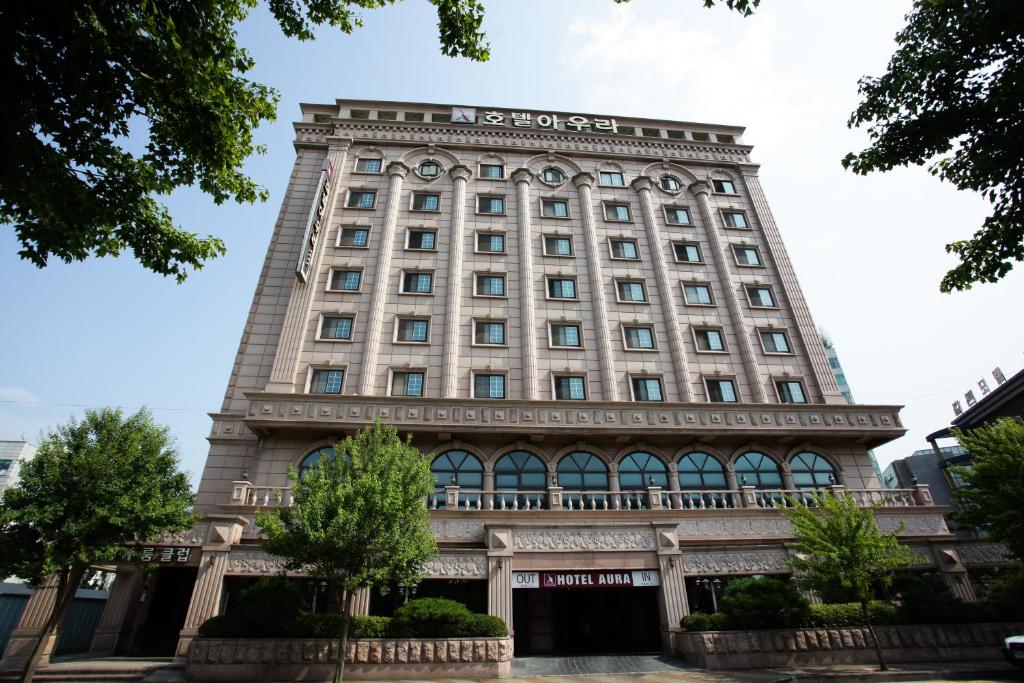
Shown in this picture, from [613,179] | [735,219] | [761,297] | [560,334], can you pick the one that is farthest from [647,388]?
[613,179]

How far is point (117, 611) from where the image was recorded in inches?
672

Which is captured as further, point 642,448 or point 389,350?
point 389,350

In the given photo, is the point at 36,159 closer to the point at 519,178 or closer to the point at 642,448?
the point at 642,448

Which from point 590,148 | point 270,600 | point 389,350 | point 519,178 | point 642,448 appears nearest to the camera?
point 270,600

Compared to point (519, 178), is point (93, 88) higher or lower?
lower

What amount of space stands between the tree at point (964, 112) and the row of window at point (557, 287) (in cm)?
1569

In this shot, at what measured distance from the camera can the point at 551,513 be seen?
18375mm

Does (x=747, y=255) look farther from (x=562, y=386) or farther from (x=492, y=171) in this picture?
(x=492, y=171)

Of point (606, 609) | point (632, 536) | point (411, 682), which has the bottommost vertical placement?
point (411, 682)

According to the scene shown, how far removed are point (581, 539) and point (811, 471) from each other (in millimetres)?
12955

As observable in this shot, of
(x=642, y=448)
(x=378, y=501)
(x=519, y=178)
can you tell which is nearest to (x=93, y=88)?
(x=378, y=501)

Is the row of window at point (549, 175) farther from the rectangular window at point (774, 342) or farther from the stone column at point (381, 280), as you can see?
the rectangular window at point (774, 342)

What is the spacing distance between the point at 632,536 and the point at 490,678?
6.57m

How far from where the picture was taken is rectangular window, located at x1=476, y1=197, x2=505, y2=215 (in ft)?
102
